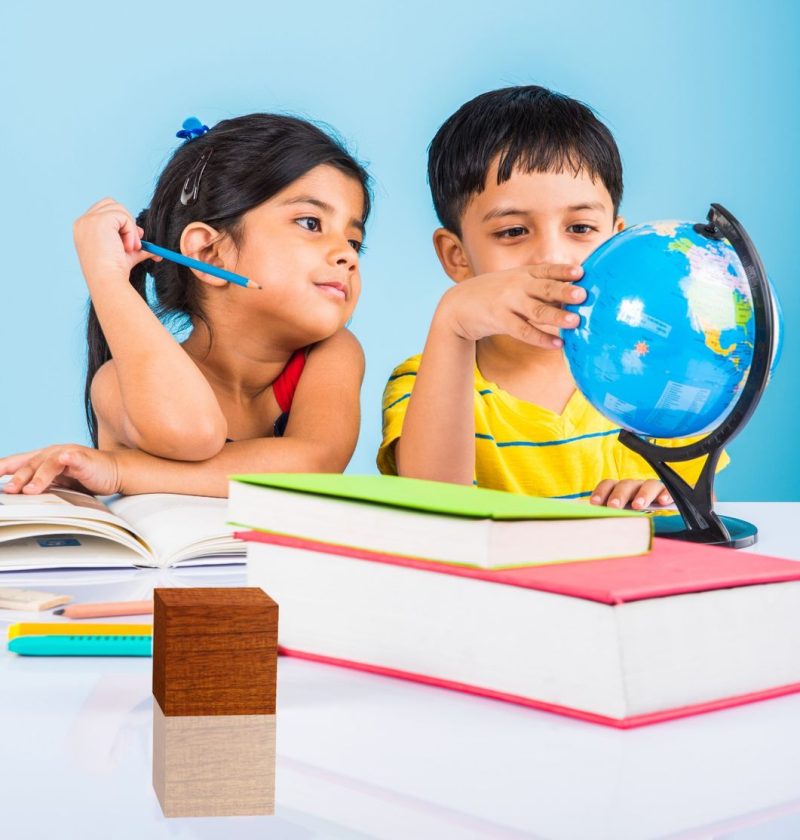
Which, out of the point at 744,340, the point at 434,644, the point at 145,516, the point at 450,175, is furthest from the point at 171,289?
the point at 434,644

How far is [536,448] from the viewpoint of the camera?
5.16 ft

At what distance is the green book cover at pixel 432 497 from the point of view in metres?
0.50

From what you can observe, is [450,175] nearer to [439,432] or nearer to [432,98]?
[439,432]

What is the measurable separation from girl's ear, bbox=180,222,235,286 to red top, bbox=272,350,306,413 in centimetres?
16

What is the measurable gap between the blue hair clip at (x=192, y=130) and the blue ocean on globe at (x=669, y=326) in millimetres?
834

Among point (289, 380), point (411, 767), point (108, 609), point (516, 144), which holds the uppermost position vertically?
point (516, 144)

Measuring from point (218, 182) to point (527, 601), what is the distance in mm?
1141

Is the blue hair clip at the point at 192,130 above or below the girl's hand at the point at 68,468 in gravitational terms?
above

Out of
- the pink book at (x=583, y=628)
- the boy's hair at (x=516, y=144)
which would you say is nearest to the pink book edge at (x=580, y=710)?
the pink book at (x=583, y=628)

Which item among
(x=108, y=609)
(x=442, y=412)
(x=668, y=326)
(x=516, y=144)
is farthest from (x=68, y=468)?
(x=516, y=144)

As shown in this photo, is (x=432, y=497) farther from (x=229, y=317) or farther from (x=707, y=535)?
(x=229, y=317)

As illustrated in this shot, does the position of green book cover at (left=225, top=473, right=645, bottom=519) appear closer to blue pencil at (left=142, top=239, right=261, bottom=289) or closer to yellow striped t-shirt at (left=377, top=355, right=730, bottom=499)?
blue pencil at (left=142, top=239, right=261, bottom=289)

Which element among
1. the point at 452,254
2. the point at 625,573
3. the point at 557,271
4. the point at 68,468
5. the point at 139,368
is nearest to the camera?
the point at 625,573

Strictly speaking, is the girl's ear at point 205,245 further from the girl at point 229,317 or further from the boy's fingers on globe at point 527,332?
the boy's fingers on globe at point 527,332
